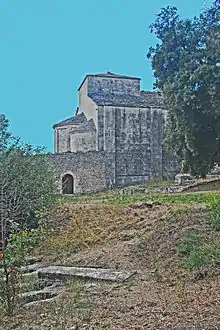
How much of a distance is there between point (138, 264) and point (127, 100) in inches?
1171

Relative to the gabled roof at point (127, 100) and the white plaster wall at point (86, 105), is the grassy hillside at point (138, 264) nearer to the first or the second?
the gabled roof at point (127, 100)

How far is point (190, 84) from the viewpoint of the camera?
1661 centimetres

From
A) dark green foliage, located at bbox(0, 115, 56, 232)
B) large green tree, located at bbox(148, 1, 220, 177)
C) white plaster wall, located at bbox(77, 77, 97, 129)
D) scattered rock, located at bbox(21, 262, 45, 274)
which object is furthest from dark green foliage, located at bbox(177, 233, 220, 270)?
white plaster wall, located at bbox(77, 77, 97, 129)

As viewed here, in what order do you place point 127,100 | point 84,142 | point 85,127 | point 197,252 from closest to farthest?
point 197,252
point 84,142
point 85,127
point 127,100

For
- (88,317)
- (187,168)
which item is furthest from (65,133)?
(88,317)

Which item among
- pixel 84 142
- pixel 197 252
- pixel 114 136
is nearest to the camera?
pixel 197 252

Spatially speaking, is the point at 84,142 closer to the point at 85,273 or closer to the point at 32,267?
the point at 32,267

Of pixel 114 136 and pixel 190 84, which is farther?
pixel 114 136

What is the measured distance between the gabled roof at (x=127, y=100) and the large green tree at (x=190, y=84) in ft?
49.6

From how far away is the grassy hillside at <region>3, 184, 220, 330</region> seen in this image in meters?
4.93

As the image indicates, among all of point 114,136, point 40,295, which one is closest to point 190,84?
point 40,295

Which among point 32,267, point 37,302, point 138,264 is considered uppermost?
point 138,264

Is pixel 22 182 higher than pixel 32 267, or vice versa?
pixel 22 182

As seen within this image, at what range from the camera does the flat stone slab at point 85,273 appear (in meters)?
7.18
